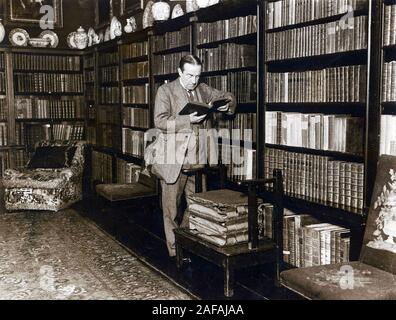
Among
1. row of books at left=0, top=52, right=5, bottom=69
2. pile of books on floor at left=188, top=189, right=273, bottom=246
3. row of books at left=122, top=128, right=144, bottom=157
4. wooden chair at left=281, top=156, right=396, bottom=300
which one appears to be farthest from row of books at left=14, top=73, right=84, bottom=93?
wooden chair at left=281, top=156, right=396, bottom=300

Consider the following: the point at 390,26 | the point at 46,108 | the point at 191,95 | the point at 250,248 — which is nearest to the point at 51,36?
the point at 46,108

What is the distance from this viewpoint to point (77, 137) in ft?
24.9

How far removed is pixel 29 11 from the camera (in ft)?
25.0

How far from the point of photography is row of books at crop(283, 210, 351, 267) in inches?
120

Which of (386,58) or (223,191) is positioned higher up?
(386,58)

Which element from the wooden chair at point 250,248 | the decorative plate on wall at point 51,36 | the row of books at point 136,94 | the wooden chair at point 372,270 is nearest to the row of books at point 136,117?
the row of books at point 136,94

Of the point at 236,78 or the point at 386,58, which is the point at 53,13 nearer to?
the point at 236,78

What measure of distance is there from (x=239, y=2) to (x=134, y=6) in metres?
3.15

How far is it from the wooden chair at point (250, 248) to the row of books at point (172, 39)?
6.80 ft

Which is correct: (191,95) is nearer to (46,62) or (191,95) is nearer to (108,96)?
(108,96)

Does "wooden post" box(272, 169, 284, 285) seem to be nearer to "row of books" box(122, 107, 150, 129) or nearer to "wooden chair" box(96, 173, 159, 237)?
"wooden chair" box(96, 173, 159, 237)

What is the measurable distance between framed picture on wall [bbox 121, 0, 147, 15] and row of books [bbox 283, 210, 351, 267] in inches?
154

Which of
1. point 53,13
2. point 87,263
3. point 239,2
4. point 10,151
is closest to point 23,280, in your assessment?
point 87,263

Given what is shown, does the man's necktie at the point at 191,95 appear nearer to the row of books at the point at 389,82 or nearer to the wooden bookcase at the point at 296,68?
the wooden bookcase at the point at 296,68
